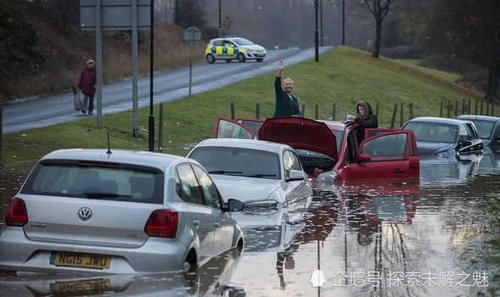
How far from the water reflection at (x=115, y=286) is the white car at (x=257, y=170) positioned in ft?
15.6

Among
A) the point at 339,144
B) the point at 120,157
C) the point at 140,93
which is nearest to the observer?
the point at 120,157

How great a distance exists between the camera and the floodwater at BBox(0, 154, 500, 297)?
9812 millimetres

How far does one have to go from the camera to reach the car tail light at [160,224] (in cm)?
985

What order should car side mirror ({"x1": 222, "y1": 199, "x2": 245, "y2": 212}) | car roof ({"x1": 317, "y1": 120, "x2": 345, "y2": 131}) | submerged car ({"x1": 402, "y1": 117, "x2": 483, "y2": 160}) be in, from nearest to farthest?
1. car side mirror ({"x1": 222, "y1": 199, "x2": 245, "y2": 212})
2. car roof ({"x1": 317, "y1": 120, "x2": 345, "y2": 131})
3. submerged car ({"x1": 402, "y1": 117, "x2": 483, "y2": 160})

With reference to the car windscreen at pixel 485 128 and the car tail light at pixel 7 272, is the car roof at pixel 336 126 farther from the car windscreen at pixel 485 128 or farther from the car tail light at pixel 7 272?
the car windscreen at pixel 485 128

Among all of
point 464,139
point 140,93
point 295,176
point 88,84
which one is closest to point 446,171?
point 464,139

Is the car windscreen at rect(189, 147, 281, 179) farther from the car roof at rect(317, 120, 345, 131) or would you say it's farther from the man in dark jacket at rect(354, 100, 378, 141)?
the man in dark jacket at rect(354, 100, 378, 141)

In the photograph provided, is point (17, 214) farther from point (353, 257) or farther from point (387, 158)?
point (387, 158)

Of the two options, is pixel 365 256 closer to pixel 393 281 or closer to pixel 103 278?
pixel 393 281

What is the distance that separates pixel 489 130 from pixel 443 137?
834 cm

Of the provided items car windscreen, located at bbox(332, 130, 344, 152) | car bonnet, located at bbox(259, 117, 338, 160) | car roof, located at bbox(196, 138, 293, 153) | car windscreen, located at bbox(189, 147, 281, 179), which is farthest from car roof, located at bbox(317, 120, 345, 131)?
car windscreen, located at bbox(189, 147, 281, 179)

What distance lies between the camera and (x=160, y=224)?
987 centimetres

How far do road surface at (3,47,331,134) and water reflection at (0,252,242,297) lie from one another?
2083 cm

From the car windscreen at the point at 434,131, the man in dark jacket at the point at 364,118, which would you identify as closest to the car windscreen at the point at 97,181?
the man in dark jacket at the point at 364,118
